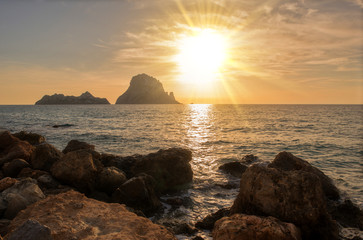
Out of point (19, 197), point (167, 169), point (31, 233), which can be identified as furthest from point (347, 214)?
point (19, 197)

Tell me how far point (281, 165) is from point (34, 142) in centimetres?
1789

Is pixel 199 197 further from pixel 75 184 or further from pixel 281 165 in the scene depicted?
pixel 75 184

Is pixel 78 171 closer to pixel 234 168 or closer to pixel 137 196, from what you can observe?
pixel 137 196

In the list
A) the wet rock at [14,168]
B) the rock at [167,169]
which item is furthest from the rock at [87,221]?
the wet rock at [14,168]

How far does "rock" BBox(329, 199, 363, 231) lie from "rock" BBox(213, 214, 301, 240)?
13.0ft

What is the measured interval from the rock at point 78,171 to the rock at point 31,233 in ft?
17.5

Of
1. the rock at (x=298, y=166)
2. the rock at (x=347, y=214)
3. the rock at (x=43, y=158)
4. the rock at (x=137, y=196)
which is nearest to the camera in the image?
the rock at (x=347, y=214)

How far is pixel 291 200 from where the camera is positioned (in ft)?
20.3

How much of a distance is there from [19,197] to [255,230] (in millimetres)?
6378

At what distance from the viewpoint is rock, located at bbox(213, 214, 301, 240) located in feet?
16.5

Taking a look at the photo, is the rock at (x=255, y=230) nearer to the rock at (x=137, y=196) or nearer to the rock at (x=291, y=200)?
the rock at (x=291, y=200)

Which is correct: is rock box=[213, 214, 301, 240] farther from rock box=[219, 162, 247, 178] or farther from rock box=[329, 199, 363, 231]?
rock box=[219, 162, 247, 178]

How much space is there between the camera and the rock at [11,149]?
11.6 m

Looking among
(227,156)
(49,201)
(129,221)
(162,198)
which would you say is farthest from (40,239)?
(227,156)
